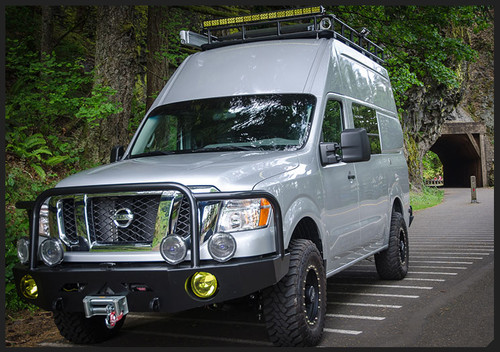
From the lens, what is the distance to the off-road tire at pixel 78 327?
5.45 m

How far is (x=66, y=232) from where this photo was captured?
195 inches

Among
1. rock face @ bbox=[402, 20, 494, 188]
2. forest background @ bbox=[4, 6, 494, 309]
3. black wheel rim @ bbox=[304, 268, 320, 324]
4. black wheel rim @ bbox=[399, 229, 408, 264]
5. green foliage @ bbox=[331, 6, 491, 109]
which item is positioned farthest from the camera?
rock face @ bbox=[402, 20, 494, 188]

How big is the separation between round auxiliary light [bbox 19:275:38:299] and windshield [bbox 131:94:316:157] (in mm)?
1744

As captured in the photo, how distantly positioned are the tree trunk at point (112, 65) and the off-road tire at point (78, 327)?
491 centimetres

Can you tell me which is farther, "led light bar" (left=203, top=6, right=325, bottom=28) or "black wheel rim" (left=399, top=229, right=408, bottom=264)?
"black wheel rim" (left=399, top=229, right=408, bottom=264)

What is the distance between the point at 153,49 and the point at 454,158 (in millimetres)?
40229

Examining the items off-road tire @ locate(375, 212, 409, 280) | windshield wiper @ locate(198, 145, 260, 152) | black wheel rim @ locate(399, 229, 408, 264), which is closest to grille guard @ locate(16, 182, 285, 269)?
windshield wiper @ locate(198, 145, 260, 152)

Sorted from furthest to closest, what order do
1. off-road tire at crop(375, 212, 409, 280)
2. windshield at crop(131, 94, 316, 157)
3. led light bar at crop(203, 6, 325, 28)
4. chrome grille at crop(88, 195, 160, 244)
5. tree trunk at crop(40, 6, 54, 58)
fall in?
1. tree trunk at crop(40, 6, 54, 58)
2. off-road tire at crop(375, 212, 409, 280)
3. led light bar at crop(203, 6, 325, 28)
4. windshield at crop(131, 94, 316, 157)
5. chrome grille at crop(88, 195, 160, 244)

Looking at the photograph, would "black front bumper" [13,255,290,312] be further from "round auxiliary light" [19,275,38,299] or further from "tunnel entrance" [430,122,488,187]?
"tunnel entrance" [430,122,488,187]

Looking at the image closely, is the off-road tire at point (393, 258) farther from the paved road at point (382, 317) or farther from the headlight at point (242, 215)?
the headlight at point (242, 215)

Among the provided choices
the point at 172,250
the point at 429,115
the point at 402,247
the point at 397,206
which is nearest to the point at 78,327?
the point at 172,250

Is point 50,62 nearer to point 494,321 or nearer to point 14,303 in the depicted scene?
point 14,303

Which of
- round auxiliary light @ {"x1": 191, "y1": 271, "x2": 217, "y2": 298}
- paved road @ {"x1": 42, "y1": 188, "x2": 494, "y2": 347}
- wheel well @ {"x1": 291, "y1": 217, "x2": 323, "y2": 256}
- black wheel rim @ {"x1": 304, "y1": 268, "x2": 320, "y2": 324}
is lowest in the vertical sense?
paved road @ {"x1": 42, "y1": 188, "x2": 494, "y2": 347}

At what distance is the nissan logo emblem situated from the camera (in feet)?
15.4
